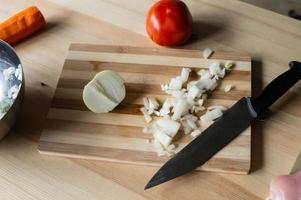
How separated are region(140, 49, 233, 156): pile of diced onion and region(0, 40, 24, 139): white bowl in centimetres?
27

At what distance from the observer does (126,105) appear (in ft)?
3.18

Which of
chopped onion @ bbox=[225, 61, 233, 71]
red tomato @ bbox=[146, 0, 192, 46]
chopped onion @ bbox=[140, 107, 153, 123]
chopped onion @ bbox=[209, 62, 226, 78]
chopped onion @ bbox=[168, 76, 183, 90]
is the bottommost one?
chopped onion @ bbox=[140, 107, 153, 123]

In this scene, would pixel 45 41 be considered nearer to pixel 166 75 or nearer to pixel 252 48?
pixel 166 75

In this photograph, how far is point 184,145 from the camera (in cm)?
89

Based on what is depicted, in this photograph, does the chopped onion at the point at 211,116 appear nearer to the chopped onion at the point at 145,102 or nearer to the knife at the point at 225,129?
the knife at the point at 225,129

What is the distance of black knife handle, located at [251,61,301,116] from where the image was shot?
3.01ft

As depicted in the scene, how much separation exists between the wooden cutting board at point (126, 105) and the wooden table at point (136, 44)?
0.09ft

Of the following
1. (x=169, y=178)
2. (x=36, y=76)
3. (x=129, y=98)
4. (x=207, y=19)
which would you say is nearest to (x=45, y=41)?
(x=36, y=76)

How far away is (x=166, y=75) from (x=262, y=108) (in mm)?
237

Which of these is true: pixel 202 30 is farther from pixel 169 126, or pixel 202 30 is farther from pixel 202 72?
pixel 169 126

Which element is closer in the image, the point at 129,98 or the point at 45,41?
the point at 129,98

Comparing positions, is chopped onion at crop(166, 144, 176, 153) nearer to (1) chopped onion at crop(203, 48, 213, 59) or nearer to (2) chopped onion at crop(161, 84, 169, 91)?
(2) chopped onion at crop(161, 84, 169, 91)

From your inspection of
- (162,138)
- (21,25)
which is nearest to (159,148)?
(162,138)

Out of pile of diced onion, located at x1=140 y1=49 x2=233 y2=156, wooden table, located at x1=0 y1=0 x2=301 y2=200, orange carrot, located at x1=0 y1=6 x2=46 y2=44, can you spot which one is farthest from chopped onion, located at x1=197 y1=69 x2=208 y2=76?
orange carrot, located at x1=0 y1=6 x2=46 y2=44
